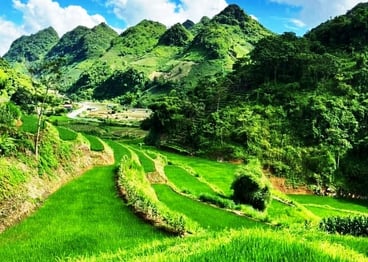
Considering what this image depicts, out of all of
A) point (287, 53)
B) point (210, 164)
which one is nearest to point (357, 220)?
Answer: point (210, 164)

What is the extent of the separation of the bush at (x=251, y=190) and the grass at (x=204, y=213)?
21.5 feet

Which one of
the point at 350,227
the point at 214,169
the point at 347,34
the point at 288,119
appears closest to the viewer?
the point at 350,227

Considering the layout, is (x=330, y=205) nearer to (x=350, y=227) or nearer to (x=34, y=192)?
(x=34, y=192)

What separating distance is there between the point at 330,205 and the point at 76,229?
37.1 meters

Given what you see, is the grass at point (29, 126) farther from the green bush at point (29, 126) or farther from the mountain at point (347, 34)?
the mountain at point (347, 34)

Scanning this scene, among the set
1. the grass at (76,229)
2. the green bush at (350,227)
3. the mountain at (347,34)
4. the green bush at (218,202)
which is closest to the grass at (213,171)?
the green bush at (218,202)

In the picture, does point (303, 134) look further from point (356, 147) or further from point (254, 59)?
point (254, 59)

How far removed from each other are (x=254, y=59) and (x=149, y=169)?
51884 millimetres

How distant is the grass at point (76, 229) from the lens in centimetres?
1445

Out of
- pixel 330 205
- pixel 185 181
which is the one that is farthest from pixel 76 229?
pixel 330 205

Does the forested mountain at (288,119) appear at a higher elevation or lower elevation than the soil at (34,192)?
higher

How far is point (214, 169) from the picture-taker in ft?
171

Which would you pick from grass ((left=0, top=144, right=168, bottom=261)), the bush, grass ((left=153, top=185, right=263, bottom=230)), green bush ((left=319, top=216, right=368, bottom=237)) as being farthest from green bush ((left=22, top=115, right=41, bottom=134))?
green bush ((left=319, top=216, right=368, bottom=237))

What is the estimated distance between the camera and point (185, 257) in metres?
4.35
